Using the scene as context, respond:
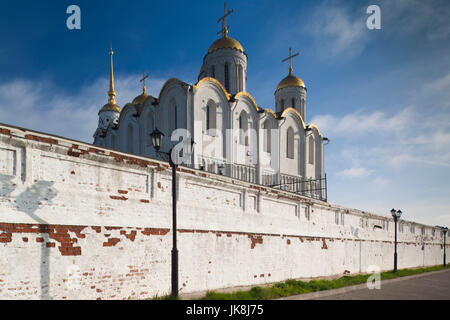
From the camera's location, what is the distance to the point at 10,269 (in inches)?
268

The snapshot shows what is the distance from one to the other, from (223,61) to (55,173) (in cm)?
2288

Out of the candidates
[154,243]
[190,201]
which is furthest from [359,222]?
[154,243]

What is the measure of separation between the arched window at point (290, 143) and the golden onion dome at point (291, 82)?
8.04 metres

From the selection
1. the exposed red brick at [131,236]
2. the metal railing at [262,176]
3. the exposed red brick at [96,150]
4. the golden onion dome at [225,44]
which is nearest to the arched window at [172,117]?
the metal railing at [262,176]

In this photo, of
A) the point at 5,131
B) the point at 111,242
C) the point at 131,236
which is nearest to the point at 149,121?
the point at 131,236

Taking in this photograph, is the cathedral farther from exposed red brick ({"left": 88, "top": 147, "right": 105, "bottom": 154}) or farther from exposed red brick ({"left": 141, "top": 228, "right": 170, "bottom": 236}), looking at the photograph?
exposed red brick ({"left": 88, "top": 147, "right": 105, "bottom": 154})

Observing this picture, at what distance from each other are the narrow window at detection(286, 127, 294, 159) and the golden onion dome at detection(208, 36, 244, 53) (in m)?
8.50

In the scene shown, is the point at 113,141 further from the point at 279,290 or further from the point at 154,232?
the point at 279,290

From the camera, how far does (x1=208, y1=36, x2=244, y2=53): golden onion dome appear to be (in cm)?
2867

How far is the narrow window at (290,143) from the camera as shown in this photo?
2989 cm

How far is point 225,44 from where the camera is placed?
94.1 ft

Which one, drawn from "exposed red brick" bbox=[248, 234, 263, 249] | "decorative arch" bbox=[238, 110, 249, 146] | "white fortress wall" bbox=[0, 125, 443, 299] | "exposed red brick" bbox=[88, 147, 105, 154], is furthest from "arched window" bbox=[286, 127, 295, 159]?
"exposed red brick" bbox=[88, 147, 105, 154]

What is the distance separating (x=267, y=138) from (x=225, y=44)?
901 centimetres

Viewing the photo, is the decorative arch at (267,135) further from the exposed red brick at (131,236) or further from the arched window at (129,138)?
the exposed red brick at (131,236)
